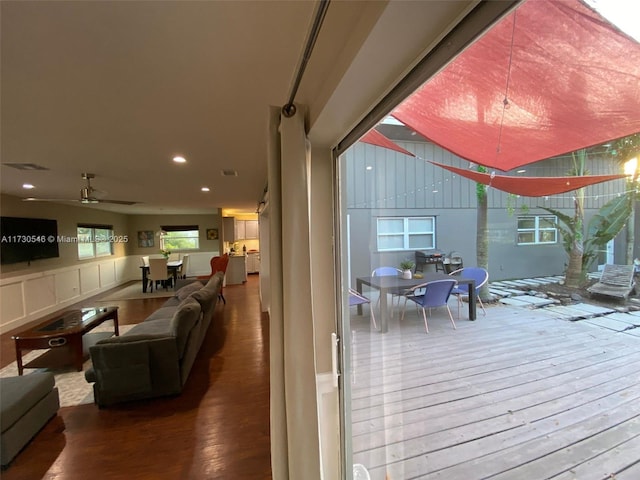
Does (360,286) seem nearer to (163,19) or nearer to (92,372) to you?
(163,19)

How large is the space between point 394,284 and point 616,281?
0.88m

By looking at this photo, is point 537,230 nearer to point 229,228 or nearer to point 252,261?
point 229,228

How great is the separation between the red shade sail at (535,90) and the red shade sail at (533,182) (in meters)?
0.10

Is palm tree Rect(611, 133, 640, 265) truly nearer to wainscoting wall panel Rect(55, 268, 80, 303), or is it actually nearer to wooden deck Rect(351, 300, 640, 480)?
wooden deck Rect(351, 300, 640, 480)

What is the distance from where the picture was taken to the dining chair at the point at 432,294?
1311 mm

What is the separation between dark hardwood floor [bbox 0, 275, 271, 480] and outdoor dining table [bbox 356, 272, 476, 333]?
4.24ft

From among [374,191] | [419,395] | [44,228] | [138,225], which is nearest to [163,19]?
[374,191]

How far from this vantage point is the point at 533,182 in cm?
92

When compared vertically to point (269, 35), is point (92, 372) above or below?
below

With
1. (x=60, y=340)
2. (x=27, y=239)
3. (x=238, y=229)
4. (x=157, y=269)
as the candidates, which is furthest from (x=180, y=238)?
(x=60, y=340)

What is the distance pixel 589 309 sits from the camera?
2.51 feet

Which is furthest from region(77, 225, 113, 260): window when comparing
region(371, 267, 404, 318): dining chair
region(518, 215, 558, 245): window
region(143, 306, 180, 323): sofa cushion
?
region(518, 215, 558, 245): window

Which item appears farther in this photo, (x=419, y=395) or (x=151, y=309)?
(x=151, y=309)

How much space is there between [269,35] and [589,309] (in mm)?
1434
